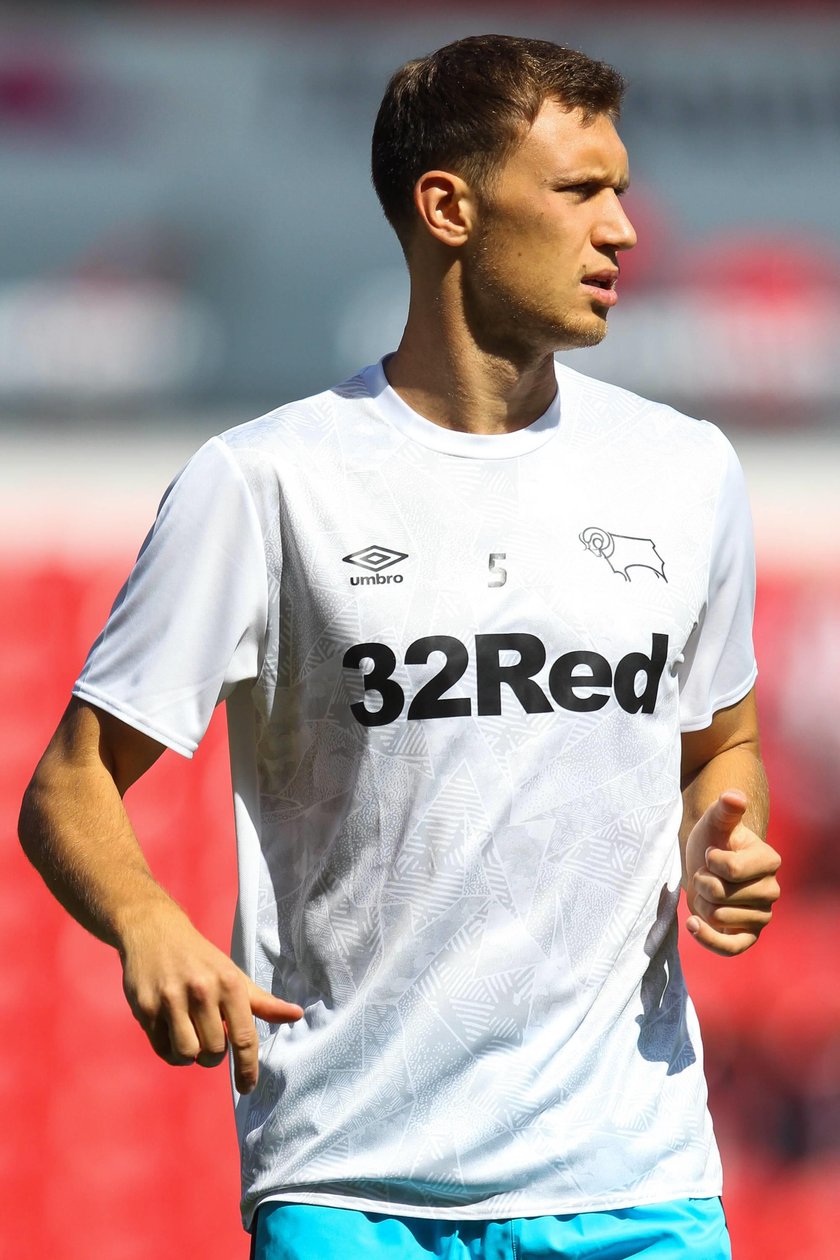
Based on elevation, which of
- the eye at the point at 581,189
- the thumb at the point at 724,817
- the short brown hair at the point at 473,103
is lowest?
the thumb at the point at 724,817

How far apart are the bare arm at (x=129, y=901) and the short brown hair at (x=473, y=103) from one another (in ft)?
2.40

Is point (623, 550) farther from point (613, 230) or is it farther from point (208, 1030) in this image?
point (208, 1030)

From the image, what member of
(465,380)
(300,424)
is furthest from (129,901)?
(465,380)

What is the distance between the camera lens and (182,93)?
465cm

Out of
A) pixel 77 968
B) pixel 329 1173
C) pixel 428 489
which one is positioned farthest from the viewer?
pixel 77 968

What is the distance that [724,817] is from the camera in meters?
1.70

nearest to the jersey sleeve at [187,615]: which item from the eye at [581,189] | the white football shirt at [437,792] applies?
the white football shirt at [437,792]

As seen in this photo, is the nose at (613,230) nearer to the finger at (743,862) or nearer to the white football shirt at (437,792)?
the white football shirt at (437,792)

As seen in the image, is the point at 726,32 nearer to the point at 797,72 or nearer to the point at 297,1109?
the point at 797,72

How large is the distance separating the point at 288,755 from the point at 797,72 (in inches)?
144

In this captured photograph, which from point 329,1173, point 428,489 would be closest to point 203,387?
point 428,489

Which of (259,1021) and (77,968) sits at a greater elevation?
(259,1021)

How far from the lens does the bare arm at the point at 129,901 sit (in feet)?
4.87

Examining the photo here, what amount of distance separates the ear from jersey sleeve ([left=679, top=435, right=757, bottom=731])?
0.39 m
